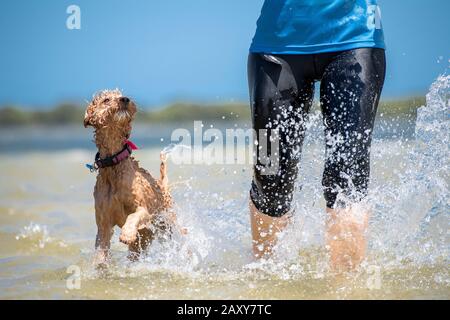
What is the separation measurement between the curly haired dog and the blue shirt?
1112 millimetres

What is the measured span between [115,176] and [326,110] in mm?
1449

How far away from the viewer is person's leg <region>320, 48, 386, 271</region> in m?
4.31

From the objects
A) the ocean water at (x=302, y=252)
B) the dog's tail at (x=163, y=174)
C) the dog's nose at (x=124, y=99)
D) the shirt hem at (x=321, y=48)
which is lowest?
the ocean water at (x=302, y=252)

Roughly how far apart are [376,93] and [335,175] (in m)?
0.52

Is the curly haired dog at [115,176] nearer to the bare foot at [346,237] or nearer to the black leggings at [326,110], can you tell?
the black leggings at [326,110]

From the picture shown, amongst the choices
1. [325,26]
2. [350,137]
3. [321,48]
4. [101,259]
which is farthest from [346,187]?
[101,259]

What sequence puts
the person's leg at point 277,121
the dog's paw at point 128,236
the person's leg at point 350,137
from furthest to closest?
the dog's paw at point 128,236 < the person's leg at point 277,121 < the person's leg at point 350,137

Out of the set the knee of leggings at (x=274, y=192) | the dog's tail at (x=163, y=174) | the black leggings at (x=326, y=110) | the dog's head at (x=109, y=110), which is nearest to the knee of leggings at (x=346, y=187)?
the black leggings at (x=326, y=110)

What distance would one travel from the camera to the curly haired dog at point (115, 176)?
4.89m

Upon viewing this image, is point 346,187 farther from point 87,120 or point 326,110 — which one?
point 87,120

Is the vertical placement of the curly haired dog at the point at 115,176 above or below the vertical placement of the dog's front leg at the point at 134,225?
above

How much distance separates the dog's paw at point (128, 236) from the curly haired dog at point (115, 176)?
0.06m

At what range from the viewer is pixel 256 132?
4.62m

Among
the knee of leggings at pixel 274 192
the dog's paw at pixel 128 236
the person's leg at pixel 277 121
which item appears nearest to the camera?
the person's leg at pixel 277 121
